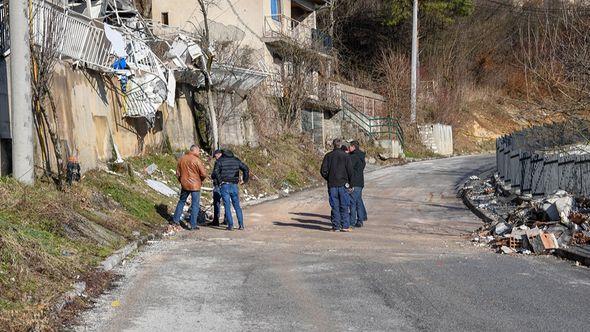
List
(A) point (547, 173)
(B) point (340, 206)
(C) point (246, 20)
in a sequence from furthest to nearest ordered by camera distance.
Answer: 1. (C) point (246, 20)
2. (A) point (547, 173)
3. (B) point (340, 206)

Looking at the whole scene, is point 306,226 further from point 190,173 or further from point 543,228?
point 543,228

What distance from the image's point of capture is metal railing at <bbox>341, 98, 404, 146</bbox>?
41.3 meters

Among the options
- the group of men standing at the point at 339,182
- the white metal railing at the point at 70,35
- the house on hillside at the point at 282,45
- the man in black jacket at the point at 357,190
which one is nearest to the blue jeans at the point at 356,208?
the man in black jacket at the point at 357,190

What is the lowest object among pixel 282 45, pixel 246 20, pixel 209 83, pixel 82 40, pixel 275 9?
pixel 209 83

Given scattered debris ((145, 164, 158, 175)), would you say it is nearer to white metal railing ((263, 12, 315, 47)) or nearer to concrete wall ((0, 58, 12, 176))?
concrete wall ((0, 58, 12, 176))

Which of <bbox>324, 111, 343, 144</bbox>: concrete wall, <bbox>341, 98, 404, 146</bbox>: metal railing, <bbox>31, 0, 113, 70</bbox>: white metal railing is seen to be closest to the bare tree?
<bbox>31, 0, 113, 70</bbox>: white metal railing

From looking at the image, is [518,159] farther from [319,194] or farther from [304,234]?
[304,234]

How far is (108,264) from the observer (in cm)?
1059

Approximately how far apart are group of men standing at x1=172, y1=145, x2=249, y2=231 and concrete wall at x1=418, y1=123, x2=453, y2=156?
1230 inches

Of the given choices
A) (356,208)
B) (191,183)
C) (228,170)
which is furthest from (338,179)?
(191,183)

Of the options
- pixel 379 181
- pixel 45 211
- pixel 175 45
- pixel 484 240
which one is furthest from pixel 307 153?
pixel 45 211

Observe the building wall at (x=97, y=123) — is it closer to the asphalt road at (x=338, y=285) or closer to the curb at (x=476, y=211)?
the asphalt road at (x=338, y=285)

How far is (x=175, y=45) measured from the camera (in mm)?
24062

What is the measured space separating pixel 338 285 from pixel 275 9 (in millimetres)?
30920
